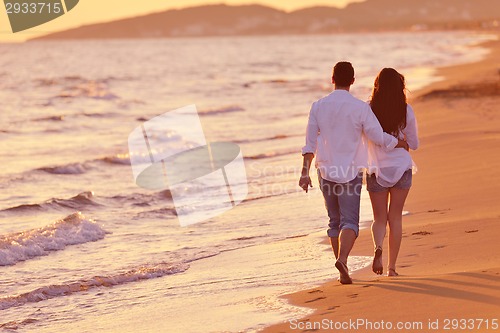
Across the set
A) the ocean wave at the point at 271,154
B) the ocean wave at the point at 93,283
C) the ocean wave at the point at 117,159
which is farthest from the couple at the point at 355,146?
the ocean wave at the point at 117,159

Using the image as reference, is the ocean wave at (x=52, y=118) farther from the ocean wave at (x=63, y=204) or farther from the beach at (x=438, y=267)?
the beach at (x=438, y=267)

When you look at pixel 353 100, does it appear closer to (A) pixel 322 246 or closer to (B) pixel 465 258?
(B) pixel 465 258

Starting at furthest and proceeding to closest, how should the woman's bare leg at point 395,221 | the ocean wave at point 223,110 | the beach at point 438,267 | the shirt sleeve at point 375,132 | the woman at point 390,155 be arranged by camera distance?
1. the ocean wave at point 223,110
2. the woman's bare leg at point 395,221
3. the woman at point 390,155
4. the shirt sleeve at point 375,132
5. the beach at point 438,267

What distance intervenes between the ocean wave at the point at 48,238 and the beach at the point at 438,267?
9.47 ft

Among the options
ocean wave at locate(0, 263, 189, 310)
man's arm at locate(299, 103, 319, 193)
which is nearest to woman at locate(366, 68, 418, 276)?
man's arm at locate(299, 103, 319, 193)

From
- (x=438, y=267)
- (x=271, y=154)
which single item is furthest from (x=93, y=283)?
(x=271, y=154)

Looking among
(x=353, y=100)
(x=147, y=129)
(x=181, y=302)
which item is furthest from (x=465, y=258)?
(x=147, y=129)

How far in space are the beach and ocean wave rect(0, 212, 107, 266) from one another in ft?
9.47

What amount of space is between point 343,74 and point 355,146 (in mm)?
530

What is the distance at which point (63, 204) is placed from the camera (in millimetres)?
12508

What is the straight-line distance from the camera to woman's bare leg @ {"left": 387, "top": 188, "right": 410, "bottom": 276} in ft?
22.1

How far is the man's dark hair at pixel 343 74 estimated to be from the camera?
6605mm

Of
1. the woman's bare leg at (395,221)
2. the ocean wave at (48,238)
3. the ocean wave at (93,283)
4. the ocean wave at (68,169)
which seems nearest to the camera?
the woman's bare leg at (395,221)

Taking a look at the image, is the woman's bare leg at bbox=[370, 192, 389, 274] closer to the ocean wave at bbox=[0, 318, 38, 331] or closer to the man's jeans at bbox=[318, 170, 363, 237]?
the man's jeans at bbox=[318, 170, 363, 237]
